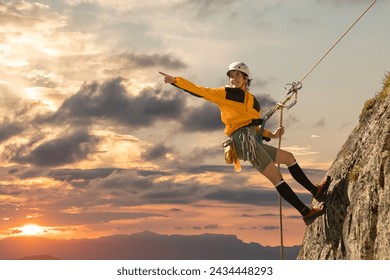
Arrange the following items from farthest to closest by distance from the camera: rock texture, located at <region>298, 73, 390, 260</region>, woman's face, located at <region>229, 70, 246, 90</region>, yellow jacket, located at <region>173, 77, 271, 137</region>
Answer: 1. woman's face, located at <region>229, 70, 246, 90</region>
2. yellow jacket, located at <region>173, 77, 271, 137</region>
3. rock texture, located at <region>298, 73, 390, 260</region>

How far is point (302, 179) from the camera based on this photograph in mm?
14289

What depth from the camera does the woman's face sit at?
555 inches

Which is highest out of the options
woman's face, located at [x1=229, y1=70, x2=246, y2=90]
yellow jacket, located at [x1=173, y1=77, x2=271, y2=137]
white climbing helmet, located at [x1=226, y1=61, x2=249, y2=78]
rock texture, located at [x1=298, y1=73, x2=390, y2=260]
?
white climbing helmet, located at [x1=226, y1=61, x2=249, y2=78]

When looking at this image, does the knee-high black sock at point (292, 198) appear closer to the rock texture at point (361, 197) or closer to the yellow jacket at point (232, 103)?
the rock texture at point (361, 197)

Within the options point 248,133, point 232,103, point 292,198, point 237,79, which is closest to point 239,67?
point 237,79

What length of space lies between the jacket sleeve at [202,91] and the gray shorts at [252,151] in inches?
37.8

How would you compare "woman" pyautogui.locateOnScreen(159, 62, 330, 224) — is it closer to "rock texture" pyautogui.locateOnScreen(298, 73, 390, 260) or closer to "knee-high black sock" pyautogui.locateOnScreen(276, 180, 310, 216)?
"knee-high black sock" pyautogui.locateOnScreen(276, 180, 310, 216)

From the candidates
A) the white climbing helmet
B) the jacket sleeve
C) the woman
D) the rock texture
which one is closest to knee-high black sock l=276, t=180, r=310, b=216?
the woman

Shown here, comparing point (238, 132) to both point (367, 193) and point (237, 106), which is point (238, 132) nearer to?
point (237, 106)

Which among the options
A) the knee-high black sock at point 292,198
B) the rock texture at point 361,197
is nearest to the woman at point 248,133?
the knee-high black sock at point 292,198

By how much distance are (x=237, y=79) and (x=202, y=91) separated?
38.3 inches

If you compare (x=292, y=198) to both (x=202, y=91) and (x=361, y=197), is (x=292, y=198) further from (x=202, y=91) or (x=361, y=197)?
(x=202, y=91)

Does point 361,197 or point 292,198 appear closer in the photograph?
point 361,197

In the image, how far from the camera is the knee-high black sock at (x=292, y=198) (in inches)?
551
